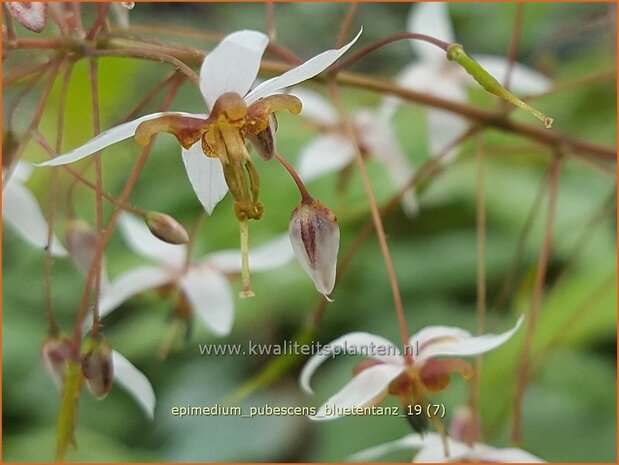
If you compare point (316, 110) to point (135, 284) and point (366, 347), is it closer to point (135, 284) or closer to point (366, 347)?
point (135, 284)

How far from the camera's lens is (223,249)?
132 cm

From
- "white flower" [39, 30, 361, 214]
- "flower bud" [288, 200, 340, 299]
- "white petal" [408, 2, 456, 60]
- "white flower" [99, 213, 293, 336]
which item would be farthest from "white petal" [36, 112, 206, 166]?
"white petal" [408, 2, 456, 60]

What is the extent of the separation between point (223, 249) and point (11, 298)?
59 cm

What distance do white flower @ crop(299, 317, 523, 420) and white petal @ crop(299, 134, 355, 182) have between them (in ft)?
1.38

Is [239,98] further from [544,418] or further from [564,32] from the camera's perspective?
[544,418]

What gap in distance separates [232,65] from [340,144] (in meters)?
0.62

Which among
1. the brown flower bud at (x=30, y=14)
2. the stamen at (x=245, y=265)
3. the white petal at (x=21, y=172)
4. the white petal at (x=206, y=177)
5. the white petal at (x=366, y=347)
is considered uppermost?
→ the white petal at (x=21, y=172)

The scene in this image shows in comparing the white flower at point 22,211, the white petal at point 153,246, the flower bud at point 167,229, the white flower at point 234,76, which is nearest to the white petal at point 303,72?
the white flower at point 234,76

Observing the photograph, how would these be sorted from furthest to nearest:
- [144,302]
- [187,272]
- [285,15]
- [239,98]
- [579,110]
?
1. [285,15]
2. [579,110]
3. [144,302]
4. [187,272]
5. [239,98]

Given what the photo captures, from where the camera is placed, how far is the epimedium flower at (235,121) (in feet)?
1.73

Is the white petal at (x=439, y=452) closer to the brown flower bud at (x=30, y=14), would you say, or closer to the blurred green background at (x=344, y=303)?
the blurred green background at (x=344, y=303)

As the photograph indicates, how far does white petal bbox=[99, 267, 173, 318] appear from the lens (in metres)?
0.92

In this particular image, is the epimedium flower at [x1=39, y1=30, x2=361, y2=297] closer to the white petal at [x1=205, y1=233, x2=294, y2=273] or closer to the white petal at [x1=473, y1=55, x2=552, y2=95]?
the white petal at [x1=205, y1=233, x2=294, y2=273]

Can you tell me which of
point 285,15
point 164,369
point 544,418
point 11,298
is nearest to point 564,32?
point 544,418
